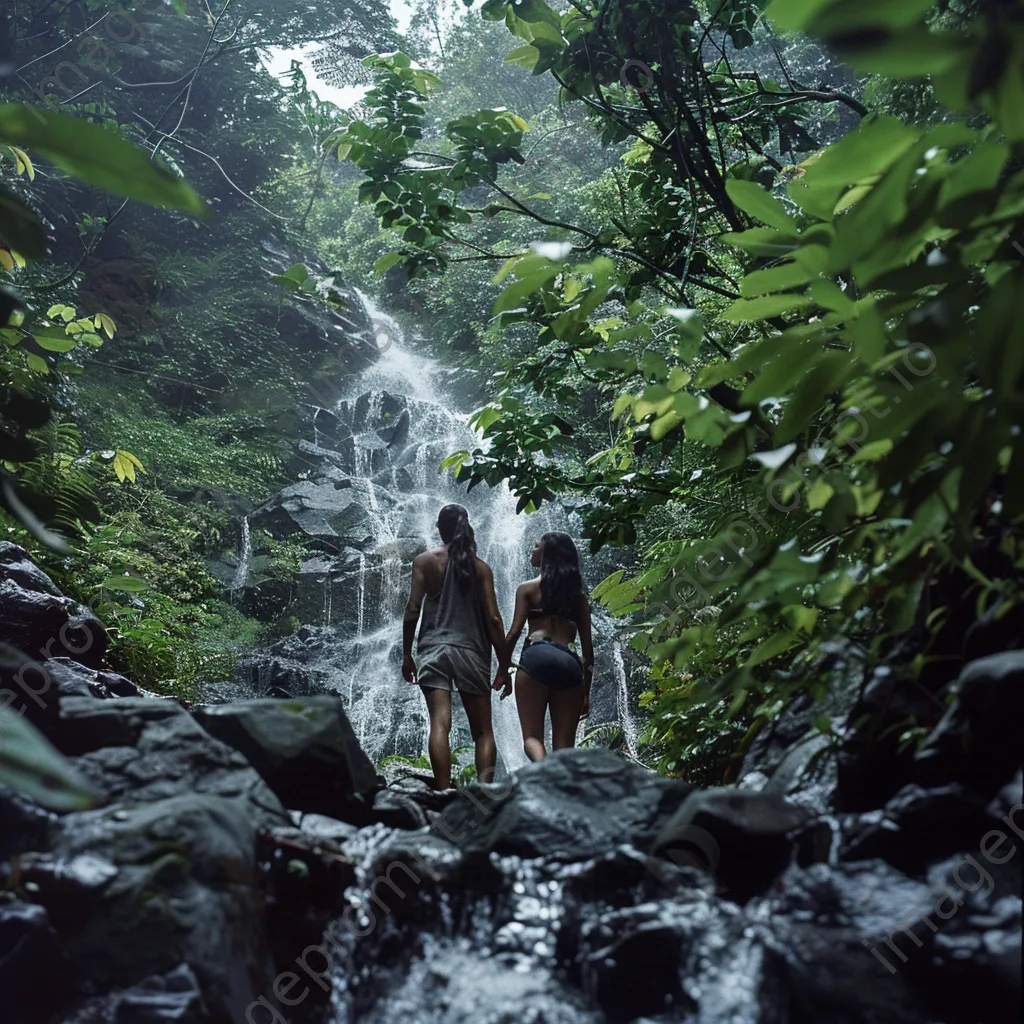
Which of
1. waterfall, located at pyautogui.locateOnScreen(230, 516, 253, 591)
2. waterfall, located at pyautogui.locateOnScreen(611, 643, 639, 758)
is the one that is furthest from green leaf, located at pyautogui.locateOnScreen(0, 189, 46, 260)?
waterfall, located at pyautogui.locateOnScreen(230, 516, 253, 591)

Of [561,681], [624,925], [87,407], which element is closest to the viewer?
[624,925]

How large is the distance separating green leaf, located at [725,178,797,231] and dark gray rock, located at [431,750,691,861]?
71.1 inches

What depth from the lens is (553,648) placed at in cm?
517

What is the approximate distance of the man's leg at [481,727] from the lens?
5.14m

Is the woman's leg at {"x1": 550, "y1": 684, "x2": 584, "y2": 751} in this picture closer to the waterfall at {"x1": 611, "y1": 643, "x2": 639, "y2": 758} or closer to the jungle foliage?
the jungle foliage

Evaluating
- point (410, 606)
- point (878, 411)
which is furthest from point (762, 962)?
point (410, 606)

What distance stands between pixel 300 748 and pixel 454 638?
7.51 feet

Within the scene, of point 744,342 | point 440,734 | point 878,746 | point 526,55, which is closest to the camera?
point 878,746

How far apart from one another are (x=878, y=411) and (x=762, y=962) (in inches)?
53.3

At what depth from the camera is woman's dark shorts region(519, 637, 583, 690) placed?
201 inches

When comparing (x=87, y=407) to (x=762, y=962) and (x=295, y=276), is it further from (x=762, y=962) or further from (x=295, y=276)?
(x=762, y=962)

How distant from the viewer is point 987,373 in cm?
104

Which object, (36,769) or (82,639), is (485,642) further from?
(36,769)

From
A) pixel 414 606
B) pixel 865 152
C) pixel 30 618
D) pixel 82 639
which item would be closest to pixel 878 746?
pixel 865 152
